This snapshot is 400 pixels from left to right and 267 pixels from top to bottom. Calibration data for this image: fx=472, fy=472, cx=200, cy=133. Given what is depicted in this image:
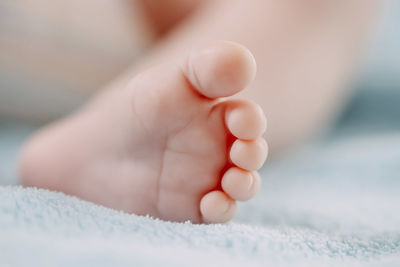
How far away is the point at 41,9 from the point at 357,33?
705mm

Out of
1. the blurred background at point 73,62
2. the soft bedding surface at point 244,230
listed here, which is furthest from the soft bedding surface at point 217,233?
the blurred background at point 73,62

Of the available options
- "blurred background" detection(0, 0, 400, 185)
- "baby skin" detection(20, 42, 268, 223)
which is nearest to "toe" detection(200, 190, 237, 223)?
"baby skin" detection(20, 42, 268, 223)

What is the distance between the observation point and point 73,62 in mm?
1098

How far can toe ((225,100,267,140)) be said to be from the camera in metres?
0.40

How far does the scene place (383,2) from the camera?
917 mm

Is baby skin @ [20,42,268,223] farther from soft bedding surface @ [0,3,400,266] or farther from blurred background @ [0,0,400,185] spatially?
blurred background @ [0,0,400,185]

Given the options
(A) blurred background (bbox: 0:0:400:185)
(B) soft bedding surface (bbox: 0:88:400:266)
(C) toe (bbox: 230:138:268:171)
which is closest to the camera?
(B) soft bedding surface (bbox: 0:88:400:266)

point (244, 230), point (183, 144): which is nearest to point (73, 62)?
point (183, 144)

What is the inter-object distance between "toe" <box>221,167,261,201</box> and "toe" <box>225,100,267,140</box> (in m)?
0.03

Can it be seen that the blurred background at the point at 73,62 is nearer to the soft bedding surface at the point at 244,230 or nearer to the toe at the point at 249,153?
the soft bedding surface at the point at 244,230

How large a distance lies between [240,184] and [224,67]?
10 centimetres

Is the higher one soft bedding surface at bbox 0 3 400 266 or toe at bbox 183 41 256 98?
toe at bbox 183 41 256 98

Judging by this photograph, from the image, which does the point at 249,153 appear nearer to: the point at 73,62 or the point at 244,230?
the point at 244,230

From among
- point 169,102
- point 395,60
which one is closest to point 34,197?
point 169,102
